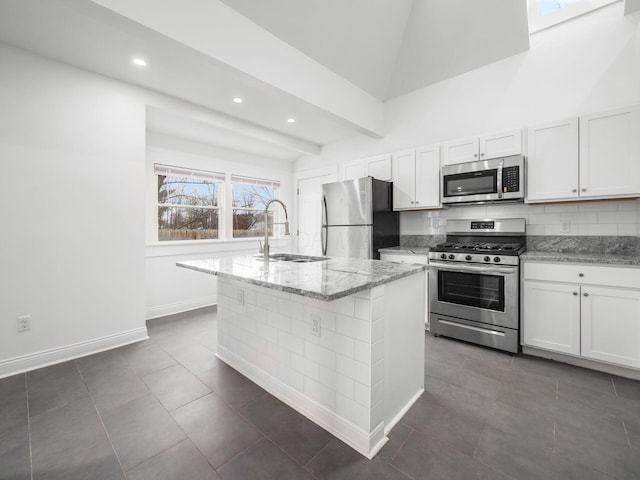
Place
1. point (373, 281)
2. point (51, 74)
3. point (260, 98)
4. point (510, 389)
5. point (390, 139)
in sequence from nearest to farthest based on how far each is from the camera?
point (373, 281), point (510, 389), point (51, 74), point (260, 98), point (390, 139)

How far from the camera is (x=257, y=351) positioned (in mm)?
2158

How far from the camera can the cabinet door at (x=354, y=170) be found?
4.14m

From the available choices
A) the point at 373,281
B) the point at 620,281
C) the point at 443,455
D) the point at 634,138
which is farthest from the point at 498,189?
the point at 443,455

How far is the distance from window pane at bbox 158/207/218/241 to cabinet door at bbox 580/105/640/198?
4656mm

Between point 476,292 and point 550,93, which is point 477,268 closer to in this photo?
point 476,292

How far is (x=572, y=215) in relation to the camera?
2824 mm

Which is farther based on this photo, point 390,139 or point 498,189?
point 390,139

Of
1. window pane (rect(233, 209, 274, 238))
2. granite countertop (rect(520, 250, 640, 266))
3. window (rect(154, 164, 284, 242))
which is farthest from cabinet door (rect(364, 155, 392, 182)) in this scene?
window pane (rect(233, 209, 274, 238))

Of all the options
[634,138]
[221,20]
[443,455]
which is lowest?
[443,455]

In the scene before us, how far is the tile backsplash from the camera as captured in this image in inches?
102

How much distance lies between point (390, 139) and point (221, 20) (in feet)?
8.70

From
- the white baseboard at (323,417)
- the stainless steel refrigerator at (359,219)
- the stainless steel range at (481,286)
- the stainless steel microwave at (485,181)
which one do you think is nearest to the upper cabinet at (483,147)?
the stainless steel microwave at (485,181)

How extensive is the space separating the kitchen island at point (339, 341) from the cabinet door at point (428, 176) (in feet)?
5.65

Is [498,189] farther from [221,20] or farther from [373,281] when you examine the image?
[221,20]
